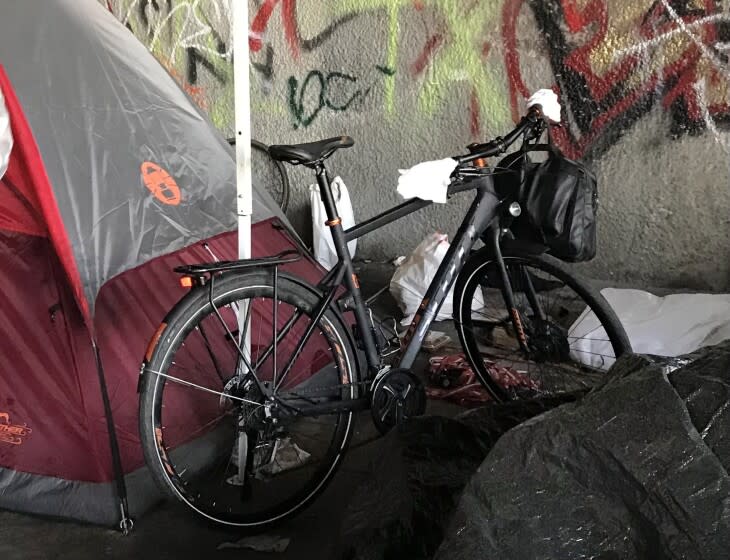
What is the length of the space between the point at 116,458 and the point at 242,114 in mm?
1157

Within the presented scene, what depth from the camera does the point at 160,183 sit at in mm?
2521

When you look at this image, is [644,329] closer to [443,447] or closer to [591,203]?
[591,203]

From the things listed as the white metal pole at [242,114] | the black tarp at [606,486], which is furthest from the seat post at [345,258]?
the black tarp at [606,486]

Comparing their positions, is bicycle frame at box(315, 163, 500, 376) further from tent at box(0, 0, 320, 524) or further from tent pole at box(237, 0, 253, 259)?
tent at box(0, 0, 320, 524)

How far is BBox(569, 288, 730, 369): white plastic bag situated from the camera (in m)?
2.63

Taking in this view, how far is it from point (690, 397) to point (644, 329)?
173 cm

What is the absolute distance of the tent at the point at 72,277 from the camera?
216 cm

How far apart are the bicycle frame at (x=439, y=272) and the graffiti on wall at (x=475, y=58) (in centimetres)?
154

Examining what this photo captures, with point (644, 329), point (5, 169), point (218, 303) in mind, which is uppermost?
point (5, 169)

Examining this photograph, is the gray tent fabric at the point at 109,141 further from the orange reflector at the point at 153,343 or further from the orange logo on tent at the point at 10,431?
the orange logo on tent at the point at 10,431

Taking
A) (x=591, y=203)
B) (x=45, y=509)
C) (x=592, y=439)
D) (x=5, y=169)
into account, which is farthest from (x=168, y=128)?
(x=592, y=439)

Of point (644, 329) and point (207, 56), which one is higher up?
point (207, 56)

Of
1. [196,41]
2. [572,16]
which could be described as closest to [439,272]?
[572,16]

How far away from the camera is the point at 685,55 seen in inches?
129
